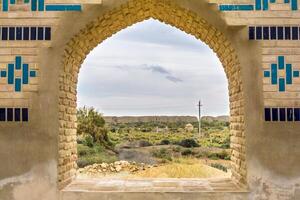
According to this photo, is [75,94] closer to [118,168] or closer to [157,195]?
[157,195]

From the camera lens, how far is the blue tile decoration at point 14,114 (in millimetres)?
5715

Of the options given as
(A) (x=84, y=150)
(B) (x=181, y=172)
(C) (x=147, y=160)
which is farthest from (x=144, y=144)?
(B) (x=181, y=172)

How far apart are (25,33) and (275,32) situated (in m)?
3.74

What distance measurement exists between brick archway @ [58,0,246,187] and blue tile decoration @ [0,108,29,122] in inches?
20.3

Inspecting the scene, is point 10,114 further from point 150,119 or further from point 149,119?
point 149,119

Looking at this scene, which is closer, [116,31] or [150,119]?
[116,31]

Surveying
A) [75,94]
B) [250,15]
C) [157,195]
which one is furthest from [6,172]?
[250,15]

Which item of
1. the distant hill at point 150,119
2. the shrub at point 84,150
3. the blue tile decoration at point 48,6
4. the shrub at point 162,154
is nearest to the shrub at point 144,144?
the shrub at point 162,154

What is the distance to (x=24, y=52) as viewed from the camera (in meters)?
5.77

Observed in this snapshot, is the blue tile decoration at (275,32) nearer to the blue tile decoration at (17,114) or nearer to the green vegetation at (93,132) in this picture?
the blue tile decoration at (17,114)

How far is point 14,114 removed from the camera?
18.8ft

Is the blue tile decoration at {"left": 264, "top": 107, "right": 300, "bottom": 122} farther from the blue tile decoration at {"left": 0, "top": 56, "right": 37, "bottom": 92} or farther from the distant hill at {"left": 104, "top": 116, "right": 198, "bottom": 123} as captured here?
the distant hill at {"left": 104, "top": 116, "right": 198, "bottom": 123}

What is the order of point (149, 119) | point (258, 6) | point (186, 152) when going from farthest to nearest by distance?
point (149, 119)
point (186, 152)
point (258, 6)

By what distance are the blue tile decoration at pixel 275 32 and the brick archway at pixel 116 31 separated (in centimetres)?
39
